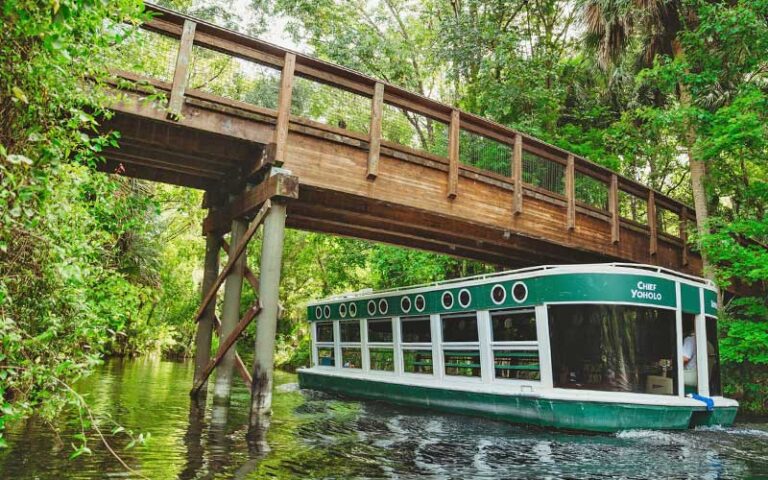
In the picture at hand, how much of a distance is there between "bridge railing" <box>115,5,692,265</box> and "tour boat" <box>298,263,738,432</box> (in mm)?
2601

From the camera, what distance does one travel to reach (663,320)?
8.81m

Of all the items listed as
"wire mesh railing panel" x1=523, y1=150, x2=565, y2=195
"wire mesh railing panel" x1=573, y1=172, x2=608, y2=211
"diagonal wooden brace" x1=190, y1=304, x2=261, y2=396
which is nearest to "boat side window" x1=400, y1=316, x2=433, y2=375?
"diagonal wooden brace" x1=190, y1=304, x2=261, y2=396

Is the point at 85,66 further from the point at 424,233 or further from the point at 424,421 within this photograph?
the point at 424,233

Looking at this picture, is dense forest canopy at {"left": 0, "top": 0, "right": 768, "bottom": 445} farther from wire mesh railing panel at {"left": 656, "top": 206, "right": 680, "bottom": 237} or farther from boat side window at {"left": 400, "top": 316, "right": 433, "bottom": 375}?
boat side window at {"left": 400, "top": 316, "right": 433, "bottom": 375}

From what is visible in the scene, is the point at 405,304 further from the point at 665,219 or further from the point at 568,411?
the point at 665,219

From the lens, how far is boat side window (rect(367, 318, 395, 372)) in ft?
38.5

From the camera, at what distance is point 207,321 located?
10883mm

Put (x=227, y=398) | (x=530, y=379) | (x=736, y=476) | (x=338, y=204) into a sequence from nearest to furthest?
1. (x=736, y=476)
2. (x=530, y=379)
3. (x=227, y=398)
4. (x=338, y=204)

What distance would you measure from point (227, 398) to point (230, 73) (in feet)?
18.6

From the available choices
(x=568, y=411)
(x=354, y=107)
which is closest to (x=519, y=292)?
(x=568, y=411)

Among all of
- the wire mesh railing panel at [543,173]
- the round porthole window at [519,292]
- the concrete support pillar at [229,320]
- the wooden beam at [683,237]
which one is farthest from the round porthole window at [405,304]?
the wooden beam at [683,237]

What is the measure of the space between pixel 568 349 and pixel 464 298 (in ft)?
6.98

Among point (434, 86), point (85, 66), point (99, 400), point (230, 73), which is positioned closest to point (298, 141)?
point (230, 73)

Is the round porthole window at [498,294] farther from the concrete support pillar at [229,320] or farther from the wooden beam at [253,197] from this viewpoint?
the concrete support pillar at [229,320]
